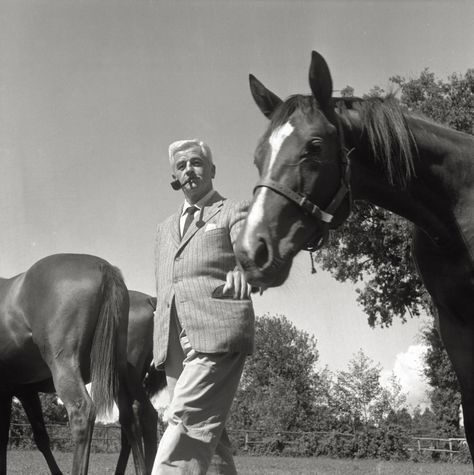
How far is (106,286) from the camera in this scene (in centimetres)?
700

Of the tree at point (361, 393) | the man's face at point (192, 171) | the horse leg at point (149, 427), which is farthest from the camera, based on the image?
the tree at point (361, 393)

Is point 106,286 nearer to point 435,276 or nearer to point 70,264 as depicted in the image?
point 70,264

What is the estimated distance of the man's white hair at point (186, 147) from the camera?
3791mm

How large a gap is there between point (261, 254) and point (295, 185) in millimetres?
375

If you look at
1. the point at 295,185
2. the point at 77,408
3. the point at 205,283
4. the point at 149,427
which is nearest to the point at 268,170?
the point at 295,185

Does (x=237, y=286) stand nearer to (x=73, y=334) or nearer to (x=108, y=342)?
(x=108, y=342)

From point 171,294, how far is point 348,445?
2442 cm

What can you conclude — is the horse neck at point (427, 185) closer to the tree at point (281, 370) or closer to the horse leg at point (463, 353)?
the horse leg at point (463, 353)

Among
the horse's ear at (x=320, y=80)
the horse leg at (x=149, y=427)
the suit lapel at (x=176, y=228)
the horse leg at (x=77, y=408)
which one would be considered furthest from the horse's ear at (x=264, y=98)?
the horse leg at (x=149, y=427)

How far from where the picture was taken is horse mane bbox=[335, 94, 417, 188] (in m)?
3.35

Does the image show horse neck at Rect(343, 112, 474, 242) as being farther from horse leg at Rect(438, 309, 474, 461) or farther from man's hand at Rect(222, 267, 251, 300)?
man's hand at Rect(222, 267, 251, 300)

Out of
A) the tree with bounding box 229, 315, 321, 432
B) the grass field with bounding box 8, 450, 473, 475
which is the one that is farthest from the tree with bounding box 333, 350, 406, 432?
the grass field with bounding box 8, 450, 473, 475

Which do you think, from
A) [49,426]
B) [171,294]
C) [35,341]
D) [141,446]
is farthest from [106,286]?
[49,426]

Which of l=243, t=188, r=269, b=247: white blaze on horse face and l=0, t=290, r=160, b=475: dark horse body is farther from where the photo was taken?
l=0, t=290, r=160, b=475: dark horse body
